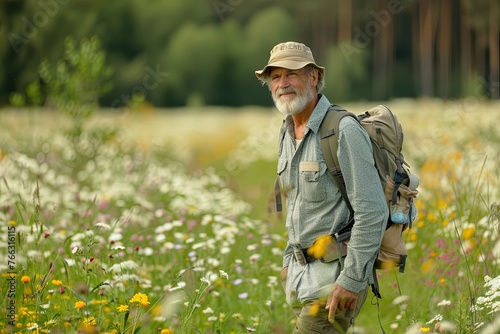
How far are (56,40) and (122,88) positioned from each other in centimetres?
1080

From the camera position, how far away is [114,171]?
994 cm

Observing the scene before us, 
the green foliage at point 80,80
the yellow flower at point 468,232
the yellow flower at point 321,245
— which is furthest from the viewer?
the green foliage at point 80,80

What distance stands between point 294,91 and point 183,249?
8.16 ft

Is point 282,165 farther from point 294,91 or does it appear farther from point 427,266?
point 427,266

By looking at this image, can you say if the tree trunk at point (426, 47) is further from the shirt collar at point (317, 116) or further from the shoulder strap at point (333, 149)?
the shoulder strap at point (333, 149)

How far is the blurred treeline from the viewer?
157ft

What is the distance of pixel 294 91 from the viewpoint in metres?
3.33

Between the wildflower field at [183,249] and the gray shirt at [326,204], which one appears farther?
the wildflower field at [183,249]

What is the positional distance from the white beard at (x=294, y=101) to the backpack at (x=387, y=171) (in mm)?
120

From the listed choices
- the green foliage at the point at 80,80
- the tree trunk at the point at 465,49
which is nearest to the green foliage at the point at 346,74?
the tree trunk at the point at 465,49

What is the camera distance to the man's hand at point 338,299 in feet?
10.2

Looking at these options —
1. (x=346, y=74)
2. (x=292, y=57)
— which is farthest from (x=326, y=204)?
(x=346, y=74)

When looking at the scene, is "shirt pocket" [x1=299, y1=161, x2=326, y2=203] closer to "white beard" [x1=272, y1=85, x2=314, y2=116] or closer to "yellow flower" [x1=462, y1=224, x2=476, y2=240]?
"white beard" [x1=272, y1=85, x2=314, y2=116]

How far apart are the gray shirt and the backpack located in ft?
0.15
